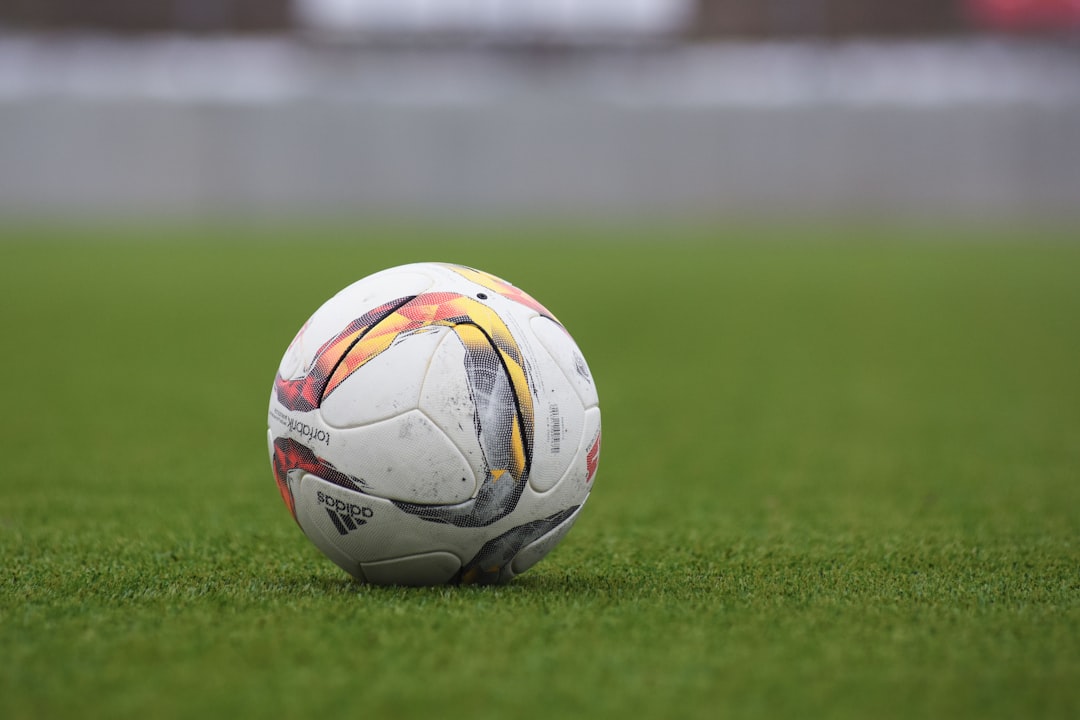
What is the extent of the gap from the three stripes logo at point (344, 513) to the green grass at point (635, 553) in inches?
7.0

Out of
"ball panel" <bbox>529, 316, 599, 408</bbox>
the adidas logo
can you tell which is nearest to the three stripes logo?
the adidas logo

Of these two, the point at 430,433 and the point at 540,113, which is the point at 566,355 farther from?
the point at 540,113

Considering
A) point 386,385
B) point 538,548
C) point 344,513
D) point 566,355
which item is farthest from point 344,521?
point 566,355

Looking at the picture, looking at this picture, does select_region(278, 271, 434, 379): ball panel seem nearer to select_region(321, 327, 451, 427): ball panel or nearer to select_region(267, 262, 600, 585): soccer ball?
select_region(267, 262, 600, 585): soccer ball

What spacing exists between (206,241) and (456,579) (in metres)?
22.8

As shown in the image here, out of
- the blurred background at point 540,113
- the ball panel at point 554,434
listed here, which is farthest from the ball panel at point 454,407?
the blurred background at point 540,113

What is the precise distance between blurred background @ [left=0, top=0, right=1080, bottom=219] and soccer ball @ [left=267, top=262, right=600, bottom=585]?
29.5 meters

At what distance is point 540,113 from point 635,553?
3111 cm

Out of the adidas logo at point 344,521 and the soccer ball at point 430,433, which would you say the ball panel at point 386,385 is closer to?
the soccer ball at point 430,433

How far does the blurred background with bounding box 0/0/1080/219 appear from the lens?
105 ft

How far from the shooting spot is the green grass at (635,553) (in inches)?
95.7

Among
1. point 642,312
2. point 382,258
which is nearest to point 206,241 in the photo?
point 382,258

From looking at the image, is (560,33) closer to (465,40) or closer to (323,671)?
(465,40)

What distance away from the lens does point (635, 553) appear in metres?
3.79
